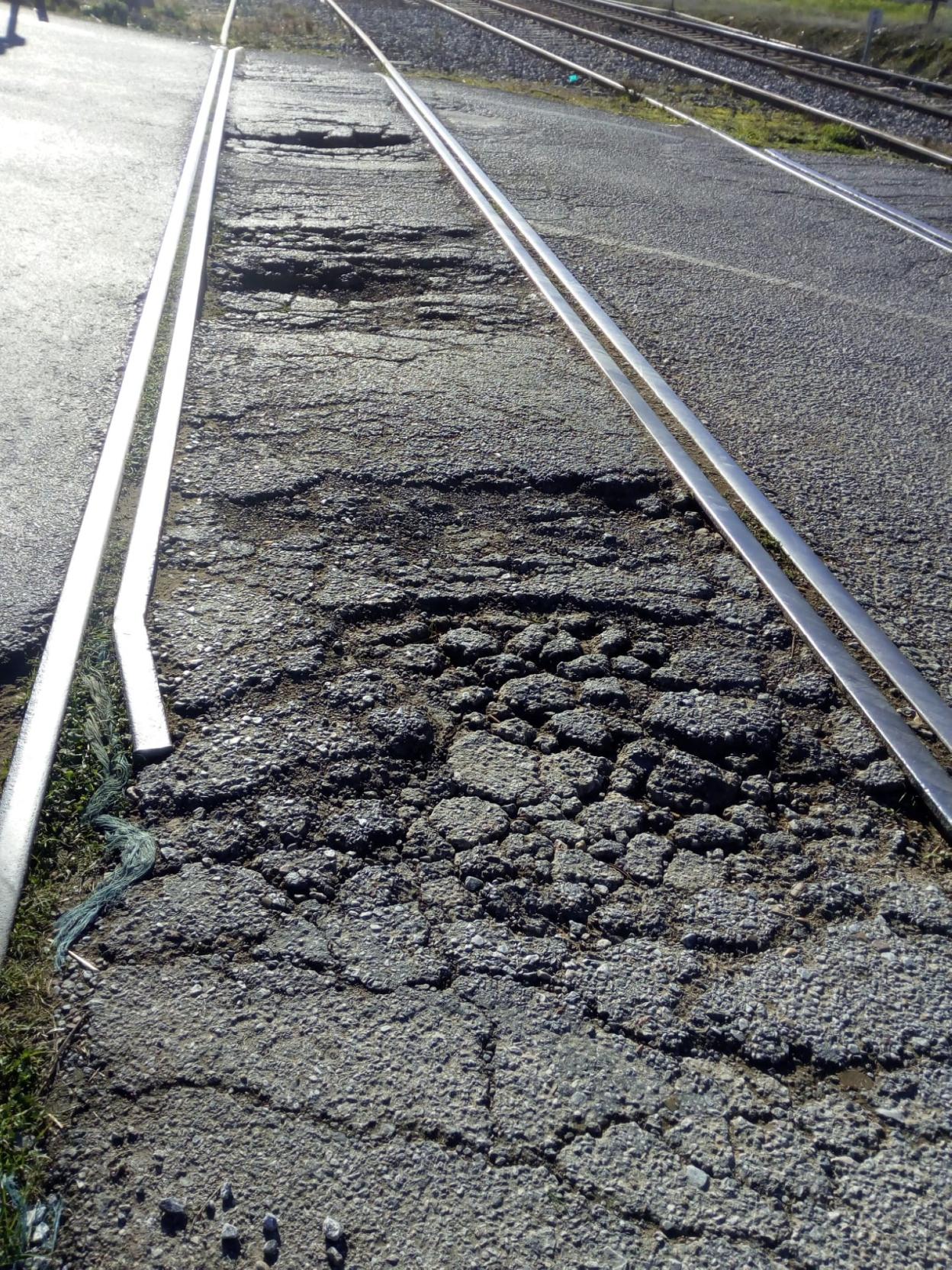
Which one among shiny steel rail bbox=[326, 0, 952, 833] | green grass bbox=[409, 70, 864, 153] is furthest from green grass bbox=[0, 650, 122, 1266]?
green grass bbox=[409, 70, 864, 153]

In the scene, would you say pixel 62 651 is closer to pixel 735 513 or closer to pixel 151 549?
pixel 151 549

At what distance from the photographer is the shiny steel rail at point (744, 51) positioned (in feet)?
46.4

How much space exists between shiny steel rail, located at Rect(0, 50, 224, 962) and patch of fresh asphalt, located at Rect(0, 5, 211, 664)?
0.19 ft

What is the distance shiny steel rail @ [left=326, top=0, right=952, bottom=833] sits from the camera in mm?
2826

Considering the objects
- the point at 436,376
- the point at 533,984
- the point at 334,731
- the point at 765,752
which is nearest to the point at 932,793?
the point at 765,752

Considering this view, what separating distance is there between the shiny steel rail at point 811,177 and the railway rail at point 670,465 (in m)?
3.28

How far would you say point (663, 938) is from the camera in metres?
2.25

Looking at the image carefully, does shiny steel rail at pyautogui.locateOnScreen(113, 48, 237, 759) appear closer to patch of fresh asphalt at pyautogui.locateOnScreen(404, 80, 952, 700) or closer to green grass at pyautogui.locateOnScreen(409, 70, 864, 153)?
patch of fresh asphalt at pyautogui.locateOnScreen(404, 80, 952, 700)

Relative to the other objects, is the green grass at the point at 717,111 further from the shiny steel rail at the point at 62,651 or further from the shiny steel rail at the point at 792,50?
the shiny steel rail at the point at 62,651

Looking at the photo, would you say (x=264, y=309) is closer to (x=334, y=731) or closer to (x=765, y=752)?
(x=334, y=731)

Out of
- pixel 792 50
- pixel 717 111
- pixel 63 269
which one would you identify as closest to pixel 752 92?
pixel 717 111

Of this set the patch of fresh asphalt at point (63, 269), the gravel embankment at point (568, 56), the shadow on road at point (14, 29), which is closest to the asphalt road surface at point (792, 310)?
the patch of fresh asphalt at point (63, 269)

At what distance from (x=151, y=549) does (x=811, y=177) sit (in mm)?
8216

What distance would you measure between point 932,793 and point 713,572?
1150 mm
